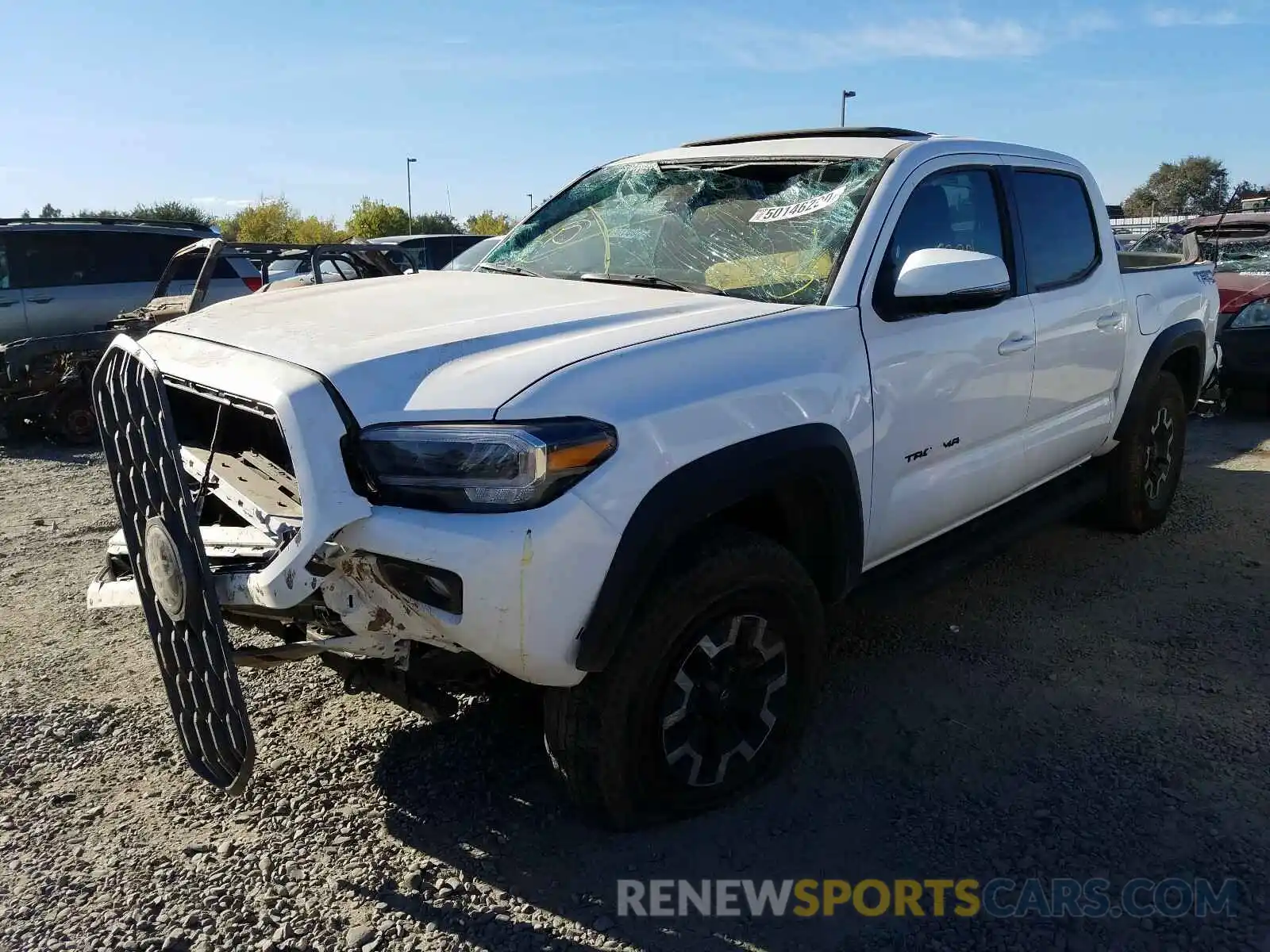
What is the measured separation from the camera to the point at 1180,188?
44312 millimetres

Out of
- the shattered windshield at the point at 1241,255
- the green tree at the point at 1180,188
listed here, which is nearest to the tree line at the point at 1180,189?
the green tree at the point at 1180,188

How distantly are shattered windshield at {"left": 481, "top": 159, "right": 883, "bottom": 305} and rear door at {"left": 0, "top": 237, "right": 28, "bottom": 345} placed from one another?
8.44 m

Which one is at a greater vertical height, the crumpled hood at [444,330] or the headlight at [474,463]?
the crumpled hood at [444,330]

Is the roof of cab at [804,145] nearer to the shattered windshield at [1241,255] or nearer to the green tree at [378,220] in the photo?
the shattered windshield at [1241,255]

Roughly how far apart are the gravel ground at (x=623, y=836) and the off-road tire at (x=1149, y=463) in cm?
92

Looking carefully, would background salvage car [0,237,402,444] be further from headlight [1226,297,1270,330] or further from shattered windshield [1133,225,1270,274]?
shattered windshield [1133,225,1270,274]

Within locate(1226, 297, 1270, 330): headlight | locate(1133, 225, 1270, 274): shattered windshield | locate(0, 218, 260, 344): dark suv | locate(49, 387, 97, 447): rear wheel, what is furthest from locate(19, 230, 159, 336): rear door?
locate(1226, 297, 1270, 330): headlight

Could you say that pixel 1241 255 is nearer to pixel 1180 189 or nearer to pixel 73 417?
pixel 73 417

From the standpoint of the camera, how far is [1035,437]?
3.97 m

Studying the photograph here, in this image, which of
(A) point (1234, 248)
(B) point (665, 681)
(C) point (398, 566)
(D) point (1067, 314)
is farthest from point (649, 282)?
(A) point (1234, 248)

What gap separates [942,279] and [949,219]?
71cm

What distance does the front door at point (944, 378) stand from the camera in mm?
3082

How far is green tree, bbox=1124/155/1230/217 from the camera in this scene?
4078 centimetres

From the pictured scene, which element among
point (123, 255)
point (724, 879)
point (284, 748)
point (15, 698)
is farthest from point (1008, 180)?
point (123, 255)
